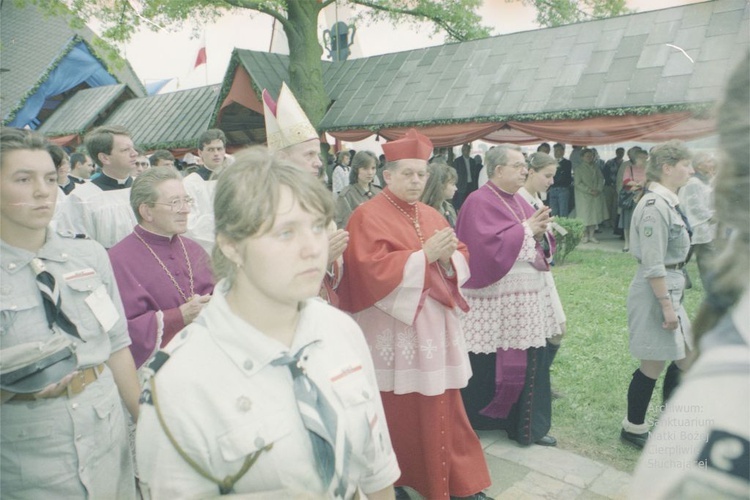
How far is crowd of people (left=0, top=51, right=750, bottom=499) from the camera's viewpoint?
1.34 meters

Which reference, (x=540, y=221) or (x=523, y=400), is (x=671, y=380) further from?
(x=540, y=221)

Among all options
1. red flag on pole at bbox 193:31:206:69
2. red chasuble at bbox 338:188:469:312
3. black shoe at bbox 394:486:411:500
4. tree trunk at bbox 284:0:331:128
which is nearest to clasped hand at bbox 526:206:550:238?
red chasuble at bbox 338:188:469:312

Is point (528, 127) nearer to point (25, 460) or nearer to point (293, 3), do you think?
point (293, 3)

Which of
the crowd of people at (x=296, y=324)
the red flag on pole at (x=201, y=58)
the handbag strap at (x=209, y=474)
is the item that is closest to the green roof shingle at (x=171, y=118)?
the red flag on pole at (x=201, y=58)

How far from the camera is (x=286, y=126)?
335 centimetres

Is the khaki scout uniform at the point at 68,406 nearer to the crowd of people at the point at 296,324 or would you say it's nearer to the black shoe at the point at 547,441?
the crowd of people at the point at 296,324

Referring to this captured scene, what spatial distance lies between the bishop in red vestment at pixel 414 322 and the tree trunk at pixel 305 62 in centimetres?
953

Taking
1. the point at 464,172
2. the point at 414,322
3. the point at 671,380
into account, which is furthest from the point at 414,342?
the point at 464,172

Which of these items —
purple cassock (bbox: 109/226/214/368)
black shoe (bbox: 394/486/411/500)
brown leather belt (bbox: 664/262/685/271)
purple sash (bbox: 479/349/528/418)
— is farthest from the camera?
purple sash (bbox: 479/349/528/418)

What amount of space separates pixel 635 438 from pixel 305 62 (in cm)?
1100

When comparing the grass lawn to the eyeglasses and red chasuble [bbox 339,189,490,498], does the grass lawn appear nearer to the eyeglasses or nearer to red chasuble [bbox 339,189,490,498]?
red chasuble [bbox 339,189,490,498]

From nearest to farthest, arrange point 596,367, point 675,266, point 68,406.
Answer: point 68,406 → point 675,266 → point 596,367

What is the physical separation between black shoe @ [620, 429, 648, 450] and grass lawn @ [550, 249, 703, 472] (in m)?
0.05

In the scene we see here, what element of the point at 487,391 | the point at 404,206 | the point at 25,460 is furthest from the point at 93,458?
the point at 487,391
